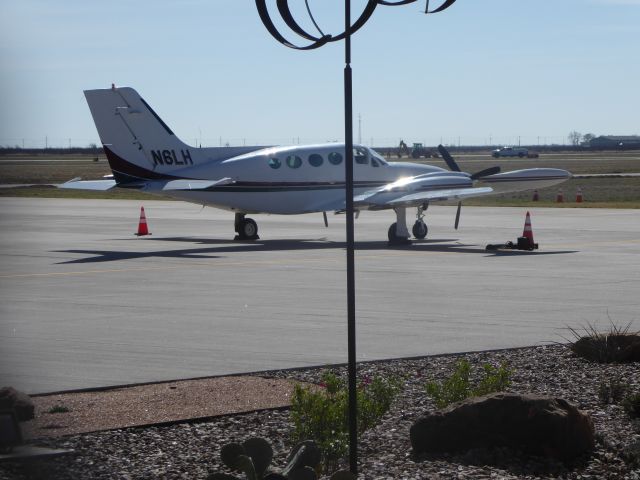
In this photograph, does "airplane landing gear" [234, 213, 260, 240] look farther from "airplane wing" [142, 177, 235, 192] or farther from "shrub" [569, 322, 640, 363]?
"shrub" [569, 322, 640, 363]

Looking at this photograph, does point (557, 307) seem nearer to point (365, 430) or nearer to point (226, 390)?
point (226, 390)

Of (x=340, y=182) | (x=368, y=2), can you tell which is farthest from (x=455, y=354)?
(x=340, y=182)

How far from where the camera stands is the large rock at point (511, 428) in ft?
22.6

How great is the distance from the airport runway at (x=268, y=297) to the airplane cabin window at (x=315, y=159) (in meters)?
2.17

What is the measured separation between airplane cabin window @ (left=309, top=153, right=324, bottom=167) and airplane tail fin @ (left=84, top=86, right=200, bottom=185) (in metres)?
3.41

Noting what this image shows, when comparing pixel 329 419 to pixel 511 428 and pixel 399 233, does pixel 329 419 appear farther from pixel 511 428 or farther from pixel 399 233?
pixel 399 233

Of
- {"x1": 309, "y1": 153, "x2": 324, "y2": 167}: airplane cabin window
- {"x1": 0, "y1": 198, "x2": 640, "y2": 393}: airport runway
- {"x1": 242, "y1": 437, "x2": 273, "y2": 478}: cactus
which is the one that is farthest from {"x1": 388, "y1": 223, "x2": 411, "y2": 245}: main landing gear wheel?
{"x1": 242, "y1": 437, "x2": 273, "y2": 478}: cactus

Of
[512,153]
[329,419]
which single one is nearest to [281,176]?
[329,419]

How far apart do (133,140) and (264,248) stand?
189 inches

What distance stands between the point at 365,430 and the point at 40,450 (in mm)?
4257

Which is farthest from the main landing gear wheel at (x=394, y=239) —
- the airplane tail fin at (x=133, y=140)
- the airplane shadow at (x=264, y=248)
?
the airplane tail fin at (x=133, y=140)

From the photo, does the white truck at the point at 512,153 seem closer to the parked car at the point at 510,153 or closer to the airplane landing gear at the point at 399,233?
the parked car at the point at 510,153

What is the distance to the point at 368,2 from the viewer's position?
6512 millimetres

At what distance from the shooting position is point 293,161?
30328 mm
